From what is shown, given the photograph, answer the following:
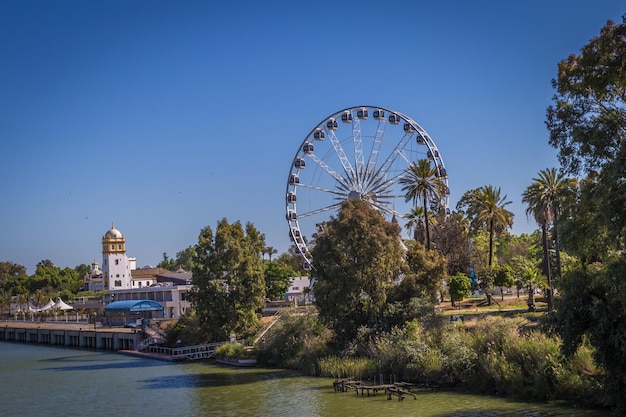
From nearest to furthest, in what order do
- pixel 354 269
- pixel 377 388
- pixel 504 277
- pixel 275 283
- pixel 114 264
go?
pixel 377 388
pixel 354 269
pixel 504 277
pixel 275 283
pixel 114 264

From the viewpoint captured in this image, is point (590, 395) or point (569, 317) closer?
point (569, 317)

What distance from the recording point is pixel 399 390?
1344 inches

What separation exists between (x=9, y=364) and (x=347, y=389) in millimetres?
41427

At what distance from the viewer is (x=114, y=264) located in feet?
515

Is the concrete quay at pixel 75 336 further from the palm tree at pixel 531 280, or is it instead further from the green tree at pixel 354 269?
the palm tree at pixel 531 280

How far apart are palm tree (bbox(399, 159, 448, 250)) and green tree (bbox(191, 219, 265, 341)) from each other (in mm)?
17253

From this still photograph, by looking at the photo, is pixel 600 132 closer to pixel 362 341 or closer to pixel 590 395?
pixel 590 395

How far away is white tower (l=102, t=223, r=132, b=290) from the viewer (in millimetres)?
156250

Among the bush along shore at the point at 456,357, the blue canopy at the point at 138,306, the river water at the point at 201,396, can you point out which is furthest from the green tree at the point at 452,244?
the river water at the point at 201,396

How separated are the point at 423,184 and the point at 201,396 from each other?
3639cm

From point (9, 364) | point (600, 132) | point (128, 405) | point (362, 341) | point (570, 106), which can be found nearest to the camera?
point (600, 132)

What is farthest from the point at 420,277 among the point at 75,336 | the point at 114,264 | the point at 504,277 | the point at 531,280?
the point at 114,264

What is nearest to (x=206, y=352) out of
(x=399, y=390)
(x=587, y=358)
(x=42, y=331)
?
(x=399, y=390)

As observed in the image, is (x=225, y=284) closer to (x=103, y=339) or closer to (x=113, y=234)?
(x=103, y=339)
